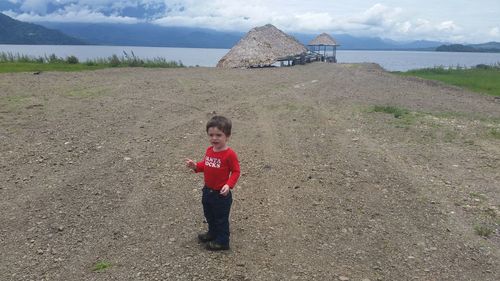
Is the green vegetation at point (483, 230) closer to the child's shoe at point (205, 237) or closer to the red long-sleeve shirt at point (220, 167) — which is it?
the red long-sleeve shirt at point (220, 167)

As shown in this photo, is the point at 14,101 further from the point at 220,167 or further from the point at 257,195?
the point at 220,167

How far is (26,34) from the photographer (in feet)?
540

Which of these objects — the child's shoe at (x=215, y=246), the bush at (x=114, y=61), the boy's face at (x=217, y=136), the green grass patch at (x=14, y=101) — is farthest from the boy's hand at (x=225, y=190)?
the bush at (x=114, y=61)

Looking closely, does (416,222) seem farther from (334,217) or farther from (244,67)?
(244,67)

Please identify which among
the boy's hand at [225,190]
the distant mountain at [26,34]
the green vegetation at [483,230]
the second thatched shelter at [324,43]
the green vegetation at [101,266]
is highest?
the distant mountain at [26,34]

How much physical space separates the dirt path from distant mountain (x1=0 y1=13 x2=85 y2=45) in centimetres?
16676

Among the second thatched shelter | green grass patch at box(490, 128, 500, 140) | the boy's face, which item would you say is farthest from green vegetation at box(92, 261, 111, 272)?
the second thatched shelter

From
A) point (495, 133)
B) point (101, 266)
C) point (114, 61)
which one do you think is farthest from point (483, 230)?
point (114, 61)

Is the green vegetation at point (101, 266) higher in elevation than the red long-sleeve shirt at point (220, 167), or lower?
lower

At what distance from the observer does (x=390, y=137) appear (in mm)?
9797

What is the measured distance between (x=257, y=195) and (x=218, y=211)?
161cm

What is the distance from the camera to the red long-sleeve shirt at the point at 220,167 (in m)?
4.60

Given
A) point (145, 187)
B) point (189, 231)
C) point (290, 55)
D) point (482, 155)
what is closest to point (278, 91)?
point (482, 155)

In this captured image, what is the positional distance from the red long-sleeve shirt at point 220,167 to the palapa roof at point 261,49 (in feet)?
103
